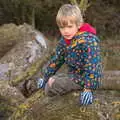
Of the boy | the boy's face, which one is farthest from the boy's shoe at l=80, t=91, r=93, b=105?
the boy's face

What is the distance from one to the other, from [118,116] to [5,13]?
788 cm

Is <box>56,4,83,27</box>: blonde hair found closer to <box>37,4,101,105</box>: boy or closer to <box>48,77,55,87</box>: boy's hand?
<box>37,4,101,105</box>: boy

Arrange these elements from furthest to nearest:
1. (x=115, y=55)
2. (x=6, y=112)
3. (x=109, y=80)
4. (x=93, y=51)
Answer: (x=115, y=55)
(x=6, y=112)
(x=109, y=80)
(x=93, y=51)

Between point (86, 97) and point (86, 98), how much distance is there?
0.03 ft

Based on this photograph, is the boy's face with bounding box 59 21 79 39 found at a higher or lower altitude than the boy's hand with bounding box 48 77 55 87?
higher

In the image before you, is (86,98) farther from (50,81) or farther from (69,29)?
(69,29)

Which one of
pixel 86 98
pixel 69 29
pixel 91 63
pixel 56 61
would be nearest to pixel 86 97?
pixel 86 98

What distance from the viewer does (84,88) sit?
3221 millimetres

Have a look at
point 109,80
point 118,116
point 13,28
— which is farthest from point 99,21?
point 118,116

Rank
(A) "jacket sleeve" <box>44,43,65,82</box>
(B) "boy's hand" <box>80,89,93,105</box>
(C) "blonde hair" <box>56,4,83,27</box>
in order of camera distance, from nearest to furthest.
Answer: (C) "blonde hair" <box>56,4,83,27</box> < (B) "boy's hand" <box>80,89,93,105</box> < (A) "jacket sleeve" <box>44,43,65,82</box>

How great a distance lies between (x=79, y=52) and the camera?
3188mm

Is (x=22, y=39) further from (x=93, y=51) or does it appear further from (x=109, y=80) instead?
(x=93, y=51)

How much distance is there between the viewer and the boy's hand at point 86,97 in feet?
10.5

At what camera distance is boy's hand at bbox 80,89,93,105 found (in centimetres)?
321
